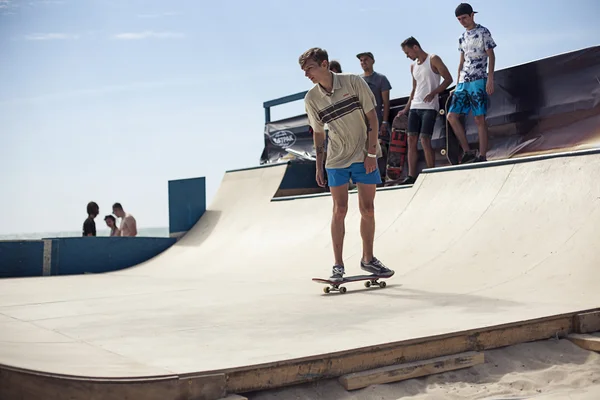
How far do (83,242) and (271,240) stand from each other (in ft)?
11.0

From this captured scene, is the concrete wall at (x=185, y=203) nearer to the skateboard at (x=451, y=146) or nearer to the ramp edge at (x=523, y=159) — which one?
the skateboard at (x=451, y=146)

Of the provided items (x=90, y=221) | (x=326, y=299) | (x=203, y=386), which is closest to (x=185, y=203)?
(x=90, y=221)

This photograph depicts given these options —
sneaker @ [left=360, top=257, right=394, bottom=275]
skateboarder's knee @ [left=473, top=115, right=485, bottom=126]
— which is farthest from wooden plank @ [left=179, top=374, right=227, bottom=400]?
skateboarder's knee @ [left=473, top=115, right=485, bottom=126]

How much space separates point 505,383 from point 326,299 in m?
2.11

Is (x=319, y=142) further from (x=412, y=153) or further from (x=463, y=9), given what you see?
(x=412, y=153)

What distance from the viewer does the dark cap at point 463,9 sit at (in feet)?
25.7

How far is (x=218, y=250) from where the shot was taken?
9938 mm

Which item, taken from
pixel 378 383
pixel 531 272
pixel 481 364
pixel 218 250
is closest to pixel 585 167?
pixel 531 272

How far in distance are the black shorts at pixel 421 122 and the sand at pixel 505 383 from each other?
A: 5185mm

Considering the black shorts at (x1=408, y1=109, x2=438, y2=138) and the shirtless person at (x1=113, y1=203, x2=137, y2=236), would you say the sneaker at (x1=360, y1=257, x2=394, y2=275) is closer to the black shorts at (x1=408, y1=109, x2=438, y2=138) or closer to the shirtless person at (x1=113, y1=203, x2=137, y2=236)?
the black shorts at (x1=408, y1=109, x2=438, y2=138)

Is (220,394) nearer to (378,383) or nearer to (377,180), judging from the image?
(378,383)

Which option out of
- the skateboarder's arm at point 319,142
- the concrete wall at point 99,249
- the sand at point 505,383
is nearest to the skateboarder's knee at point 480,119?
the skateboarder's arm at point 319,142

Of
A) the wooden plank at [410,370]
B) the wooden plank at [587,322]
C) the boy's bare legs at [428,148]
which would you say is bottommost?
the wooden plank at [410,370]

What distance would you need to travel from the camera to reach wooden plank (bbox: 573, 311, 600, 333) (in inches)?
152
